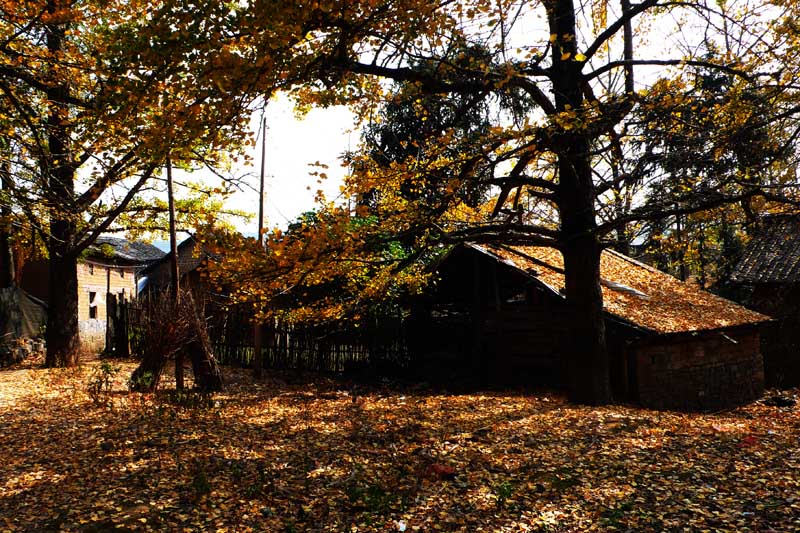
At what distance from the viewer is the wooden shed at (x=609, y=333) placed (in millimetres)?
11727

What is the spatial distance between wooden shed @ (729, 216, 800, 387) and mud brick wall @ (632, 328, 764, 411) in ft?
11.2

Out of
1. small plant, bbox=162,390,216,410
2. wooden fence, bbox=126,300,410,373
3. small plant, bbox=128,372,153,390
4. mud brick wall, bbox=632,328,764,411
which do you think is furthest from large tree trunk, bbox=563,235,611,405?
small plant, bbox=128,372,153,390

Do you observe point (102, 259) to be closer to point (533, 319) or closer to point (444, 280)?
point (444, 280)

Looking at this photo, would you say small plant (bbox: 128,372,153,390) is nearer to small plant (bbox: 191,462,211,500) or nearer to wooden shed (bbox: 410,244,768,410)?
small plant (bbox: 191,462,211,500)

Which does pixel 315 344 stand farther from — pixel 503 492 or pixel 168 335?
pixel 503 492

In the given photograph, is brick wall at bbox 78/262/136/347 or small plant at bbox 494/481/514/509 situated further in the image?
brick wall at bbox 78/262/136/347

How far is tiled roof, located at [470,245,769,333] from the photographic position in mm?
12008

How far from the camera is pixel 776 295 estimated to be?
17625 mm

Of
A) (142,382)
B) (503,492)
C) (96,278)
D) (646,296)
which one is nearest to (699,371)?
(646,296)

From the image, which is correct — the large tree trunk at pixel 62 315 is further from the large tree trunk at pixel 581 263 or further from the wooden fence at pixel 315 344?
the large tree trunk at pixel 581 263

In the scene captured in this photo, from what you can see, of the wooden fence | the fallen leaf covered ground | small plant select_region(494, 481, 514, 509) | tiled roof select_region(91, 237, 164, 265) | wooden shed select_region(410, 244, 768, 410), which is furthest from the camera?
tiled roof select_region(91, 237, 164, 265)

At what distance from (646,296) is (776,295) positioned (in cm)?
719

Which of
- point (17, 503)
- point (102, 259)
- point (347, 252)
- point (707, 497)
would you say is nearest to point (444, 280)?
point (347, 252)

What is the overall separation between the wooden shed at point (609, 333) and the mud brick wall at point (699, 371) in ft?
0.08
